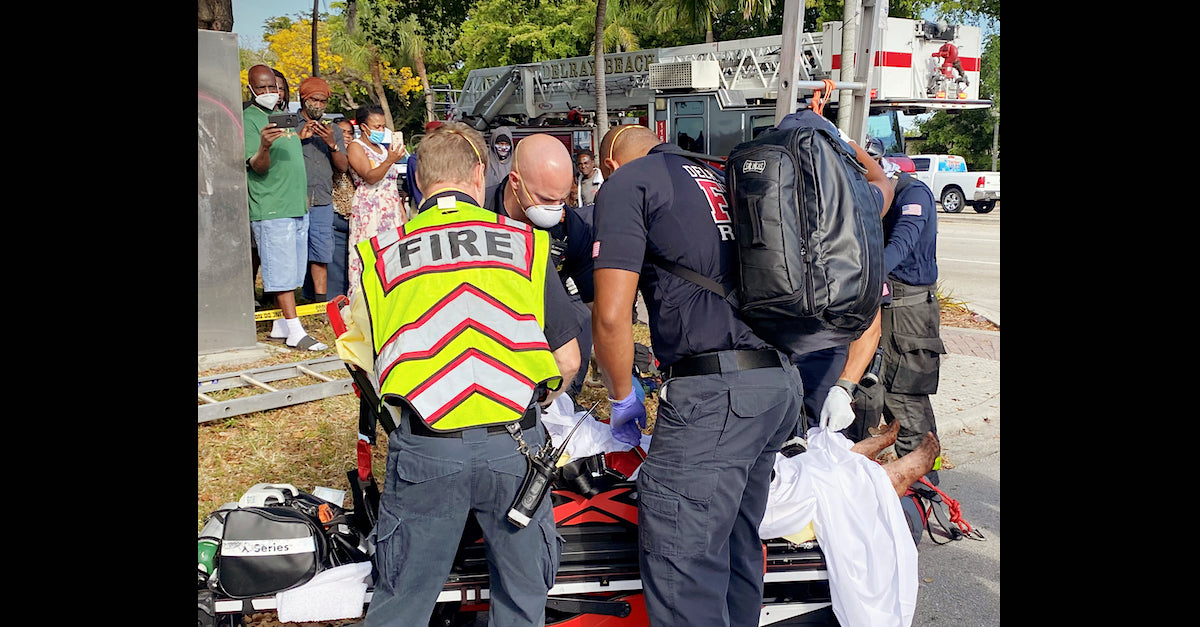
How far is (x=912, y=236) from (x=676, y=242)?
2.34 metres

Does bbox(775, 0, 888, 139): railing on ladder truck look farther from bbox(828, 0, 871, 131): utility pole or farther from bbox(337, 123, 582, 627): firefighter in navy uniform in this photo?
bbox(337, 123, 582, 627): firefighter in navy uniform

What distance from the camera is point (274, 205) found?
6.80 meters

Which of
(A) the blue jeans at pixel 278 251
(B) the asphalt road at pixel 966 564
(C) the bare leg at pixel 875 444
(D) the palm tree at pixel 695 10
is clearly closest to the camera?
(B) the asphalt road at pixel 966 564

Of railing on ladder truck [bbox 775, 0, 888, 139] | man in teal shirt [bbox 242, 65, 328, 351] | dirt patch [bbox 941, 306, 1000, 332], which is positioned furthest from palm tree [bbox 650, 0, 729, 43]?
railing on ladder truck [bbox 775, 0, 888, 139]

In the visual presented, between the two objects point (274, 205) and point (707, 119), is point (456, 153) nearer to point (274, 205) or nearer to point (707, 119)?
point (274, 205)

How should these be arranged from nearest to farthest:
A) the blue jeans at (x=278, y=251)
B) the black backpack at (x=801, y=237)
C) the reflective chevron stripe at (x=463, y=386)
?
the reflective chevron stripe at (x=463, y=386), the black backpack at (x=801, y=237), the blue jeans at (x=278, y=251)

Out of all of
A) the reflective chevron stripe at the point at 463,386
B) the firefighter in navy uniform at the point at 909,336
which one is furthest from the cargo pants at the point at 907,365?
the reflective chevron stripe at the point at 463,386

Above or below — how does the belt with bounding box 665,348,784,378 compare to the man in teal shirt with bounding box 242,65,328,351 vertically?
below

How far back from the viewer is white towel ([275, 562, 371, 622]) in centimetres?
272

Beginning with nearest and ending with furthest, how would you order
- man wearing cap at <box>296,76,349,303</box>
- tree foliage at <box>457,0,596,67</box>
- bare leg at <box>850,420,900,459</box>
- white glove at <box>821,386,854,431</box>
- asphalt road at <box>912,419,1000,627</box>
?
white glove at <box>821,386,854,431</box> < asphalt road at <box>912,419,1000,627</box> < bare leg at <box>850,420,900,459</box> < man wearing cap at <box>296,76,349,303</box> < tree foliage at <box>457,0,596,67</box>

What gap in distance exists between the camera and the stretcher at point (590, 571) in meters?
2.78

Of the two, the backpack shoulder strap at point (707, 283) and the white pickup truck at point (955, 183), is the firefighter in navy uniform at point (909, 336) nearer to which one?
the backpack shoulder strap at point (707, 283)

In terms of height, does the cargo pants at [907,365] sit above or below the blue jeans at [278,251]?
below

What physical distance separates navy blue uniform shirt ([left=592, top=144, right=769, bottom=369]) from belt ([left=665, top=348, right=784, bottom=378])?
21 mm
